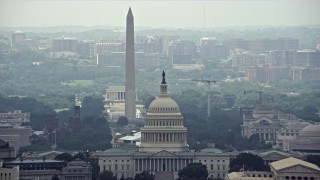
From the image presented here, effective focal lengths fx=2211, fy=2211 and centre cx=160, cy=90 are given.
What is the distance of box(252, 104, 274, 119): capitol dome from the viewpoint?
398 feet

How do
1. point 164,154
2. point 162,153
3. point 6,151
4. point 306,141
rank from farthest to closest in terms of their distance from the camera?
point 306,141 < point 162,153 < point 164,154 < point 6,151

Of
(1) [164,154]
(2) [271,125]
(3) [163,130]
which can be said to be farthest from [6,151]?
(2) [271,125]

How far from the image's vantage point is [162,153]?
96438 mm

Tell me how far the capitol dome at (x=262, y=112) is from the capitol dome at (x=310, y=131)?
1298cm

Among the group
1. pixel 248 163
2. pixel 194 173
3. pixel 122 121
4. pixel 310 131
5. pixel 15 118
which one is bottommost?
pixel 122 121

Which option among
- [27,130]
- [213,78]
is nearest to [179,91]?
[213,78]

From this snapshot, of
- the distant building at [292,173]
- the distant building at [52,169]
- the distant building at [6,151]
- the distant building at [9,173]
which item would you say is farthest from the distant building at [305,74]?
the distant building at [9,173]

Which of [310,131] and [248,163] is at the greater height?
[248,163]

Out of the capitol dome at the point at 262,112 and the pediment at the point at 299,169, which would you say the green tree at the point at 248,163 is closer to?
the pediment at the point at 299,169

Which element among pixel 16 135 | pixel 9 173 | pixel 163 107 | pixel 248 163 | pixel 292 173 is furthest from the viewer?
pixel 16 135

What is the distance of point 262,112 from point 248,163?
115 ft

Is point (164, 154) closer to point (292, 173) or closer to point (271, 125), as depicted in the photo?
point (271, 125)

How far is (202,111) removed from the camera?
137750 millimetres

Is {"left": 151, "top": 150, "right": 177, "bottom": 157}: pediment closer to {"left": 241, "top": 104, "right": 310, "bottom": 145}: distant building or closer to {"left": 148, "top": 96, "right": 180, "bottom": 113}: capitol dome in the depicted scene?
{"left": 148, "top": 96, "right": 180, "bottom": 113}: capitol dome
